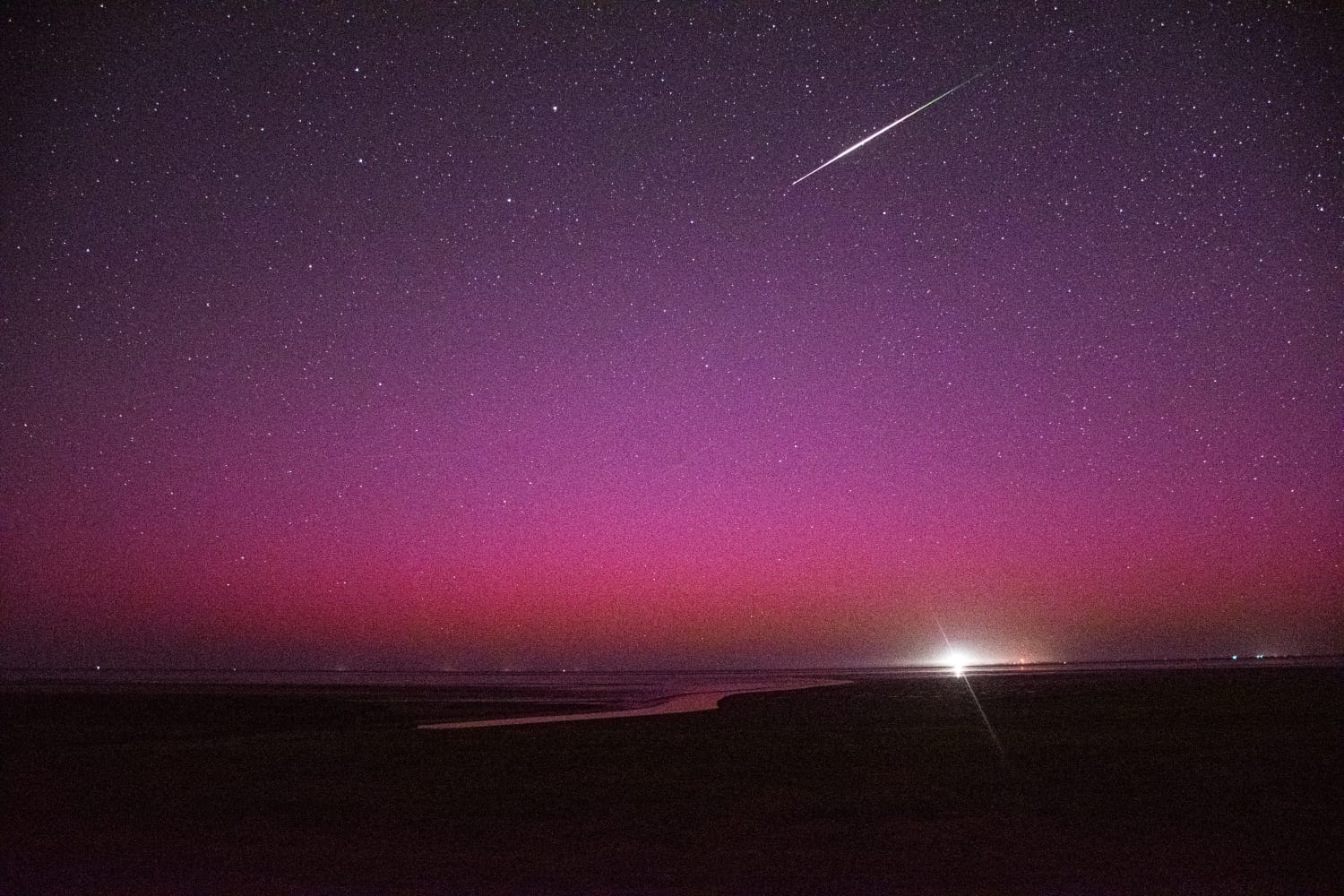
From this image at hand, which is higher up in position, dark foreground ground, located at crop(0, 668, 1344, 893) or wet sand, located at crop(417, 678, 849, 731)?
dark foreground ground, located at crop(0, 668, 1344, 893)

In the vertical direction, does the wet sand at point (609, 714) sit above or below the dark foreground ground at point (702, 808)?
below

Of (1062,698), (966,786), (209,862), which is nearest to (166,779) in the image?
(209,862)

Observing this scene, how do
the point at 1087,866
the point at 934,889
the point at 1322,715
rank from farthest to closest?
the point at 1322,715 < the point at 1087,866 < the point at 934,889

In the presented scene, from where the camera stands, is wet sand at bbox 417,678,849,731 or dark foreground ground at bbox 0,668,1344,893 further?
wet sand at bbox 417,678,849,731

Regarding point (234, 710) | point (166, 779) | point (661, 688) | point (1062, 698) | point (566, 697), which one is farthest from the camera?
point (661, 688)

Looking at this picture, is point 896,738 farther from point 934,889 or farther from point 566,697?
point 566,697

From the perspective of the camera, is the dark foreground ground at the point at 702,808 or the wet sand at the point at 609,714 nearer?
the dark foreground ground at the point at 702,808

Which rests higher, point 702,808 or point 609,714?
point 702,808

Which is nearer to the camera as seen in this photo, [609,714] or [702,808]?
[702,808]
